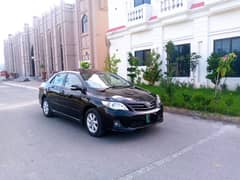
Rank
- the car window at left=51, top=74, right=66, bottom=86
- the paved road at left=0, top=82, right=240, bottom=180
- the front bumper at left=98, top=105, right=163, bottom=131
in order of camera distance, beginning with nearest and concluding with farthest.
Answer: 1. the paved road at left=0, top=82, right=240, bottom=180
2. the front bumper at left=98, top=105, right=163, bottom=131
3. the car window at left=51, top=74, right=66, bottom=86

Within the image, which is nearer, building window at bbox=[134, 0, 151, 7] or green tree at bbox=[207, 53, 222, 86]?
green tree at bbox=[207, 53, 222, 86]

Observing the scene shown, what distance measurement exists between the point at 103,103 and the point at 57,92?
2298 millimetres

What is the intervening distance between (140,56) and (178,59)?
167 inches

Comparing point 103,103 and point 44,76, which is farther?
point 44,76

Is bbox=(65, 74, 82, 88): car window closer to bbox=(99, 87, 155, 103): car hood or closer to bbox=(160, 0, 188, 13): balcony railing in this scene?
bbox=(99, 87, 155, 103): car hood

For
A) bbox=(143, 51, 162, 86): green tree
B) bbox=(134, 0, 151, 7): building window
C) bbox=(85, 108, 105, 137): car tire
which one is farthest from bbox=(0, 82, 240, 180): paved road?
bbox=(134, 0, 151, 7): building window

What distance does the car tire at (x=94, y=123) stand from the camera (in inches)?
194

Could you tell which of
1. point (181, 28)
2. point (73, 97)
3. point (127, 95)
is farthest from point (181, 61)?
point (73, 97)

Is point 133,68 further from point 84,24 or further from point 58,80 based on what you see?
point 84,24

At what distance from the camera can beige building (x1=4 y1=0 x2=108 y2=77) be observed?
22.3 meters

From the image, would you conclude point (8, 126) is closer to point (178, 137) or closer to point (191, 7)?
point (178, 137)

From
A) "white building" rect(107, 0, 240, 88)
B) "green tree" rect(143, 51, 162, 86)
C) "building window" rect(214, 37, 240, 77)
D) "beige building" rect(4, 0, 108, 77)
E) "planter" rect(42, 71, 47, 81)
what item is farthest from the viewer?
"planter" rect(42, 71, 47, 81)

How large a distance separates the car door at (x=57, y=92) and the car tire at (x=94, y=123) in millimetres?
1403

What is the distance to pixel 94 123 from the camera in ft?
16.8
